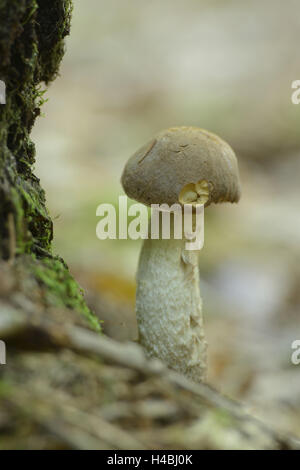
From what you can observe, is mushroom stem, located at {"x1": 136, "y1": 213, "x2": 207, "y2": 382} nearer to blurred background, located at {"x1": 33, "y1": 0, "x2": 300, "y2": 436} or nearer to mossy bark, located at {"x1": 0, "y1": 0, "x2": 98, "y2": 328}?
mossy bark, located at {"x1": 0, "y1": 0, "x2": 98, "y2": 328}

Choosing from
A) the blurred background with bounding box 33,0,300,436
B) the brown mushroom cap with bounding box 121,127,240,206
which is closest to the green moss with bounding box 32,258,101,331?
the brown mushroom cap with bounding box 121,127,240,206

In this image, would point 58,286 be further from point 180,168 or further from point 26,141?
point 180,168

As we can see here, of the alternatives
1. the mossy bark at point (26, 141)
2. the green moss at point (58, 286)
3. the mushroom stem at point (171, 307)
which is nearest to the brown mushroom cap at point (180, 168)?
the mushroom stem at point (171, 307)

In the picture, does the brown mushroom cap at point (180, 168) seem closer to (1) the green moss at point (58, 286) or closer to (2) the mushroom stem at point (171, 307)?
(2) the mushroom stem at point (171, 307)

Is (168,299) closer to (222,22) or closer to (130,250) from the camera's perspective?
(130,250)

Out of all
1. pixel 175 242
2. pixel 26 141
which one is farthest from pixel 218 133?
pixel 26 141

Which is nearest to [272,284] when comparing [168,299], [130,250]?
[130,250]

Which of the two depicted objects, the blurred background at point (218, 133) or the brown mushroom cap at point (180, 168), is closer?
the brown mushroom cap at point (180, 168)
